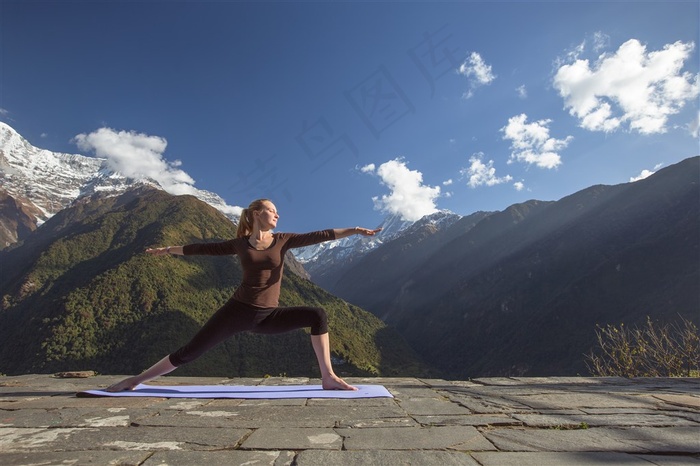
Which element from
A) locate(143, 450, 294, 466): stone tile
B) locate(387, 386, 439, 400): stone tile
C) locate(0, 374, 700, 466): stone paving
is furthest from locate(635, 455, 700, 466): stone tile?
locate(387, 386, 439, 400): stone tile

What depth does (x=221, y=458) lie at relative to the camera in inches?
88.6

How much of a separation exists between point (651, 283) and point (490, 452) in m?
104

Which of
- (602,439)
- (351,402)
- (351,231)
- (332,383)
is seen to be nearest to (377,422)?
(351,402)

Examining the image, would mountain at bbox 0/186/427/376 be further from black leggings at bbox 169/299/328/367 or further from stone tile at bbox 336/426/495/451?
stone tile at bbox 336/426/495/451

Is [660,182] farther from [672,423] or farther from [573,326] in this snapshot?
[672,423]

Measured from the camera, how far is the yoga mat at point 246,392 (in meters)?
4.36

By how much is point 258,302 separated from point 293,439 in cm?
190

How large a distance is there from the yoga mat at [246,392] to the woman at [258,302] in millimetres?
156

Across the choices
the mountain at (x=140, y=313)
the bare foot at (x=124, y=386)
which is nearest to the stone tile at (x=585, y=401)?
the bare foot at (x=124, y=386)

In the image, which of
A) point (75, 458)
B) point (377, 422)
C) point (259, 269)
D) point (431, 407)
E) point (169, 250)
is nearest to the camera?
point (75, 458)

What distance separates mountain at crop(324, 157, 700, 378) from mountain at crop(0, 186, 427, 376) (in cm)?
2243

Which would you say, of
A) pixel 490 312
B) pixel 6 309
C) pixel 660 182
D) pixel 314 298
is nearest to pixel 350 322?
pixel 314 298

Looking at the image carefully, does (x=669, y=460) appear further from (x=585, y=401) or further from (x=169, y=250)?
(x=169, y=250)

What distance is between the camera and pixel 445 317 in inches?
5925
